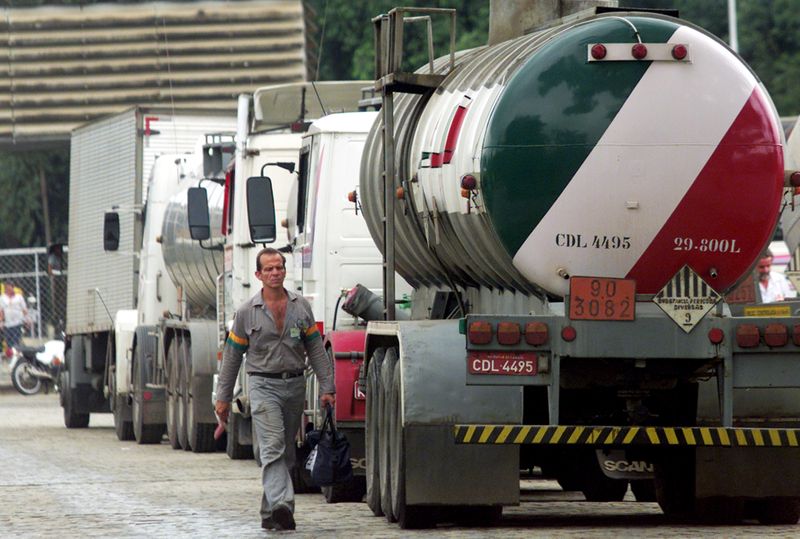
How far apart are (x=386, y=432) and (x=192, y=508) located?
1.96 metres

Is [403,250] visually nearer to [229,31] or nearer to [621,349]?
[621,349]

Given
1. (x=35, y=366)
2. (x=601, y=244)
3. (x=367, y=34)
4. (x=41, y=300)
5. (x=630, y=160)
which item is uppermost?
(x=367, y=34)

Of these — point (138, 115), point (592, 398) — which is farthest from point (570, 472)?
point (138, 115)

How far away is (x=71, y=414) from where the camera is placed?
2750cm

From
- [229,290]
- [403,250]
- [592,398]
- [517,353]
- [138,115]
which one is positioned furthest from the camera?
[138,115]

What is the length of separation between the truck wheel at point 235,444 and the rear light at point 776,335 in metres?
9.05

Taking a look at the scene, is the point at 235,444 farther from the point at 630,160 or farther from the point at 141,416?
the point at 630,160

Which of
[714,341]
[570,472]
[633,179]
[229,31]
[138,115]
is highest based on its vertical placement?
[229,31]

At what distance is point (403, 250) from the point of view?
13812 millimetres

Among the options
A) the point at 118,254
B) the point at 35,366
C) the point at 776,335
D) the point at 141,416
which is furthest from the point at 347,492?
the point at 35,366

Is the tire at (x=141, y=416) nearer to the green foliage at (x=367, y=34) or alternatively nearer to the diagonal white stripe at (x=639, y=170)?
the diagonal white stripe at (x=639, y=170)

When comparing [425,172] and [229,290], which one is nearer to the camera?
[425,172]

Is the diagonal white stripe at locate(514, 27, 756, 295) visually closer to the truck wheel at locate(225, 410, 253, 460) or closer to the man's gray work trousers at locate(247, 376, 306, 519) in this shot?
the man's gray work trousers at locate(247, 376, 306, 519)

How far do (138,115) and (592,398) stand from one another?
14040 mm
